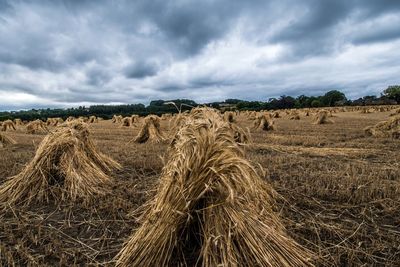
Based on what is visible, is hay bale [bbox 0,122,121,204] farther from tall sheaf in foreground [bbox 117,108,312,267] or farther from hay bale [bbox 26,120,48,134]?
hay bale [bbox 26,120,48,134]

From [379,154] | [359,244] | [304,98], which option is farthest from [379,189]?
[304,98]

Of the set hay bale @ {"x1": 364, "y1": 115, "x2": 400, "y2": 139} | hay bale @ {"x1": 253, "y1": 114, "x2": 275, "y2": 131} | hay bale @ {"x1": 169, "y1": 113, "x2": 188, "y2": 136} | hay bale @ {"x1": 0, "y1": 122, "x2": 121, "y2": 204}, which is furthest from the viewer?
hay bale @ {"x1": 253, "y1": 114, "x2": 275, "y2": 131}

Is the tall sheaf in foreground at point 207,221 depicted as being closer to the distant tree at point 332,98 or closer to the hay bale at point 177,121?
the hay bale at point 177,121

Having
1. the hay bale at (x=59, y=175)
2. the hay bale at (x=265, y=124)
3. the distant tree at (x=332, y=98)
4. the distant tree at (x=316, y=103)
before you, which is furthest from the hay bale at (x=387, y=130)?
the distant tree at (x=332, y=98)

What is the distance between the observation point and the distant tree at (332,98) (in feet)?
292

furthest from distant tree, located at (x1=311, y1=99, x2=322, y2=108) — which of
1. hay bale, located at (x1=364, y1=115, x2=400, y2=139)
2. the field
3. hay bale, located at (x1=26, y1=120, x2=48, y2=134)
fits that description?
the field

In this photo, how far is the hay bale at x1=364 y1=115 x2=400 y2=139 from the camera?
12266 millimetres

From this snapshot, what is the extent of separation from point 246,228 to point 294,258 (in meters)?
0.46

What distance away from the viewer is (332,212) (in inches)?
179

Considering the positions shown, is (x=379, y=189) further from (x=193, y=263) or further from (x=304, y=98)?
(x=304, y=98)

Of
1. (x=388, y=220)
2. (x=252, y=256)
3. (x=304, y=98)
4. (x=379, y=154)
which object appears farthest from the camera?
(x=304, y=98)

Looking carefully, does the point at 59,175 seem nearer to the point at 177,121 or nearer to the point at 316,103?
the point at 177,121

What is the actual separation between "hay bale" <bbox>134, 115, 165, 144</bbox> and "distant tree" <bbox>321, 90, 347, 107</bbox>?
79.4 meters

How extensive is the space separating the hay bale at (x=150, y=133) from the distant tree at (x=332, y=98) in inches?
3127
